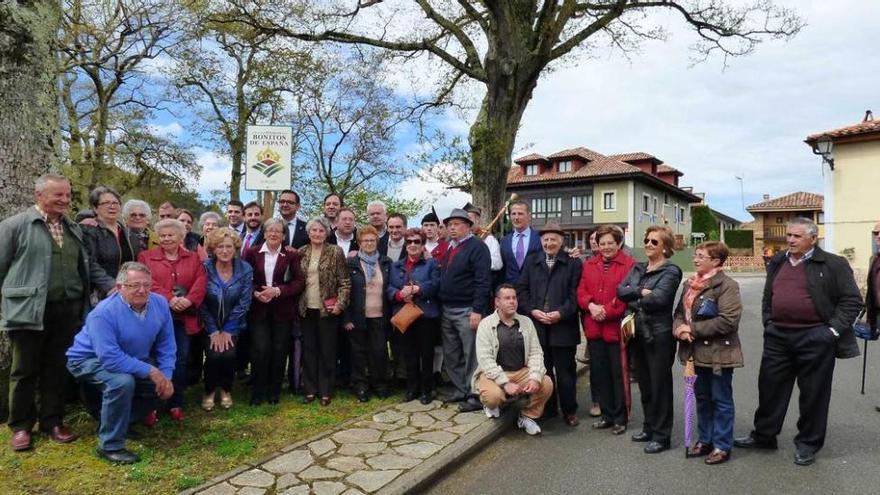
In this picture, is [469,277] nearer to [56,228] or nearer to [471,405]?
[471,405]

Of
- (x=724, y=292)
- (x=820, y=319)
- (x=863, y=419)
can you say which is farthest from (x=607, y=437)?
(x=863, y=419)

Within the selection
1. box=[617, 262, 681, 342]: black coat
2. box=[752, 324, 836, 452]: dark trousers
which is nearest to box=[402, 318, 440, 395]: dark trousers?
box=[617, 262, 681, 342]: black coat

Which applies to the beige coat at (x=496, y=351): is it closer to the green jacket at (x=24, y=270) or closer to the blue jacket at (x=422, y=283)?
the blue jacket at (x=422, y=283)

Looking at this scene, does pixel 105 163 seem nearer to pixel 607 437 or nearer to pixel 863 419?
pixel 607 437

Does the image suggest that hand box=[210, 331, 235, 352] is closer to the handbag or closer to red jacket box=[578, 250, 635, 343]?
the handbag

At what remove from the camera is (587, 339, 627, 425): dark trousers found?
5.25 metres

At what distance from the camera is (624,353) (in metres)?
5.16

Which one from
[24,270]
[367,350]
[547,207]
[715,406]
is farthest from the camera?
[547,207]

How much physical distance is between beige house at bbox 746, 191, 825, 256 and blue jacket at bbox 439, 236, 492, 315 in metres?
49.2

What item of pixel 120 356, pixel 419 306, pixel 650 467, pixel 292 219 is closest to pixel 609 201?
pixel 292 219

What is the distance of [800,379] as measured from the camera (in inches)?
181

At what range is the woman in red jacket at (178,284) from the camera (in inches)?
200

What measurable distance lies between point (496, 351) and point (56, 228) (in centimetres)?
392

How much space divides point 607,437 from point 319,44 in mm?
10758
